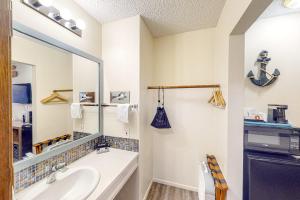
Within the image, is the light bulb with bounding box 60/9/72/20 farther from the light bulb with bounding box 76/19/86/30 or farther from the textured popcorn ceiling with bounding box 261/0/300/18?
the textured popcorn ceiling with bounding box 261/0/300/18

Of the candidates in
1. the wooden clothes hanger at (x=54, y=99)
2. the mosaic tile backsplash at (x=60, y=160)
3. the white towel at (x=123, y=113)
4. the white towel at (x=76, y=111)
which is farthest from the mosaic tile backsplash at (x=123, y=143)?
the wooden clothes hanger at (x=54, y=99)

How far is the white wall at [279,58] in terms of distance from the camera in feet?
5.17

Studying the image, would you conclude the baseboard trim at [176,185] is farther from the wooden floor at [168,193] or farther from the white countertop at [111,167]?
the white countertop at [111,167]

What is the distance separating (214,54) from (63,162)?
218cm

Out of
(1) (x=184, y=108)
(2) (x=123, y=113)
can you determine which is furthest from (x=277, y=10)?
(2) (x=123, y=113)

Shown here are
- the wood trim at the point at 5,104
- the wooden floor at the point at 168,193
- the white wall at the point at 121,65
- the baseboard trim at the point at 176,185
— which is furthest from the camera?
the baseboard trim at the point at 176,185

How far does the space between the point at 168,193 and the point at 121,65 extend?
74.8 inches

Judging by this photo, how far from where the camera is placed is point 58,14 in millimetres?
1200

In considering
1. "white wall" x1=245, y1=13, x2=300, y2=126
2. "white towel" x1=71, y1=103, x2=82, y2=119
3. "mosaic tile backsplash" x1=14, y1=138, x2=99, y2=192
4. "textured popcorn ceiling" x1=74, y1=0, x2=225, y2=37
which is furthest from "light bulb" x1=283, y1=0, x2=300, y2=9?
"mosaic tile backsplash" x1=14, y1=138, x2=99, y2=192

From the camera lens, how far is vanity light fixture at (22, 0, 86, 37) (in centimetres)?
105

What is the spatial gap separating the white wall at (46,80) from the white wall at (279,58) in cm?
214

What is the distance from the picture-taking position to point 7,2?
294 millimetres

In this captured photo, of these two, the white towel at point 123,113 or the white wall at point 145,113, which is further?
the white wall at point 145,113

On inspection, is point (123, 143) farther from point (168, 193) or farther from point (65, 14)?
point (65, 14)
